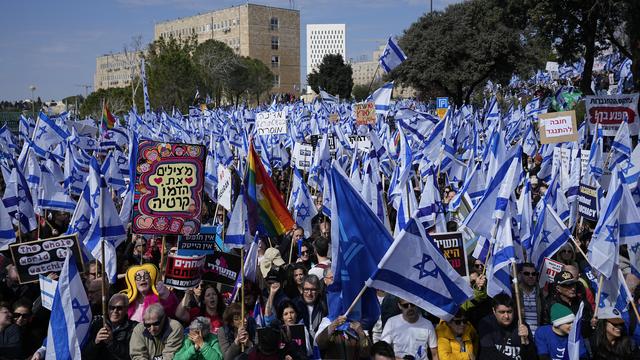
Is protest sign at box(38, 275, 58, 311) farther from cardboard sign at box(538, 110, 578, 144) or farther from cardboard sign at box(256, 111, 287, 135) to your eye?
cardboard sign at box(256, 111, 287, 135)

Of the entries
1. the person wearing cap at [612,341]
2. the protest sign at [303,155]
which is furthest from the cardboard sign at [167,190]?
the protest sign at [303,155]

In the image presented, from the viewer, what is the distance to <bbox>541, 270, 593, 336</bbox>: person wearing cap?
674cm

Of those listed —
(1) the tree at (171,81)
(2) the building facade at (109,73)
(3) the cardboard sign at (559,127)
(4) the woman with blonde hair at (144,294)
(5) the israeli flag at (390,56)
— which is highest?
(2) the building facade at (109,73)

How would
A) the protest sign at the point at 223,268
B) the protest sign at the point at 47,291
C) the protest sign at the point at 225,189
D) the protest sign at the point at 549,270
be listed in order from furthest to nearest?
the protest sign at the point at 225,189
the protest sign at the point at 549,270
the protest sign at the point at 223,268
the protest sign at the point at 47,291

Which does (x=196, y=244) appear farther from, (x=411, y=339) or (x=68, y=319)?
(x=411, y=339)

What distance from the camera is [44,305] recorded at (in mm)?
6746

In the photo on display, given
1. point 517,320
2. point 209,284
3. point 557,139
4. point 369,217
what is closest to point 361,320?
point 369,217

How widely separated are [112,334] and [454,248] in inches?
135

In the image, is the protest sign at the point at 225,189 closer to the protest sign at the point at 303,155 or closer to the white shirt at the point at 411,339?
the white shirt at the point at 411,339

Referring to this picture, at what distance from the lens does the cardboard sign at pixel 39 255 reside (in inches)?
286

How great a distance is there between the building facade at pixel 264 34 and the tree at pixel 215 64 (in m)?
36.9

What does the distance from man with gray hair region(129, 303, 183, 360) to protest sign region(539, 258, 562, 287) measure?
399cm

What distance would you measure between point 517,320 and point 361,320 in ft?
4.95

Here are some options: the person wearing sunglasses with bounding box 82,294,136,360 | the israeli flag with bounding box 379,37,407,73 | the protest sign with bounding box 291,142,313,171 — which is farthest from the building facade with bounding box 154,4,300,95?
the person wearing sunglasses with bounding box 82,294,136,360
